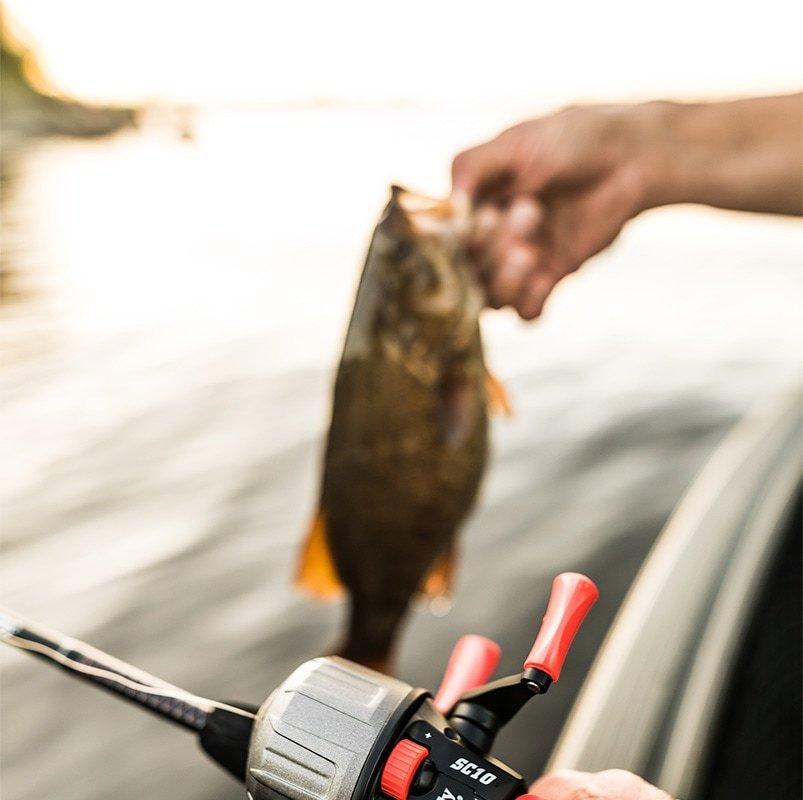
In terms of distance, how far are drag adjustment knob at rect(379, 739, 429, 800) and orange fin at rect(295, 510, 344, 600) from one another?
117 centimetres

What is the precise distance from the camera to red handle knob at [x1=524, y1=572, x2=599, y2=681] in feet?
2.20

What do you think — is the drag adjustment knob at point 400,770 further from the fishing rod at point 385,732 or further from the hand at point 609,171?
the hand at point 609,171

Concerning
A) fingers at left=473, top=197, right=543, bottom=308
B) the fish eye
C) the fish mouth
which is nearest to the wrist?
fingers at left=473, top=197, right=543, bottom=308

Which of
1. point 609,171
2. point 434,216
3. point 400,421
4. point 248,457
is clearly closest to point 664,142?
point 609,171

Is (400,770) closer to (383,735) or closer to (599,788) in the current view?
(383,735)

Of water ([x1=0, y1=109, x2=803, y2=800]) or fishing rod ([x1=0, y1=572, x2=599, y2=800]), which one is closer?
fishing rod ([x1=0, y1=572, x2=599, y2=800])

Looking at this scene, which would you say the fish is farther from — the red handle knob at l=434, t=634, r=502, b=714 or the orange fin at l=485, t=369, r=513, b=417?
the red handle knob at l=434, t=634, r=502, b=714

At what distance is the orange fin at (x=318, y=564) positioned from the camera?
5.88 ft

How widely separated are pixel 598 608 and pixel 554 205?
1.72m

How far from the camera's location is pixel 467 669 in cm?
85

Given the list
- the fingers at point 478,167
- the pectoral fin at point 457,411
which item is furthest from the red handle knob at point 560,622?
the fingers at point 478,167

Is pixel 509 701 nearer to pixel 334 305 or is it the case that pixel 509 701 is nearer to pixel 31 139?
pixel 334 305

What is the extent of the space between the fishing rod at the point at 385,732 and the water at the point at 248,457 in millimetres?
1882

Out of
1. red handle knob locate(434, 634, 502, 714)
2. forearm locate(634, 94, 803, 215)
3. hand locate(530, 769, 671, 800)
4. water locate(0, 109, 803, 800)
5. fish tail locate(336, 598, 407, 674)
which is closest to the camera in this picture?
hand locate(530, 769, 671, 800)
